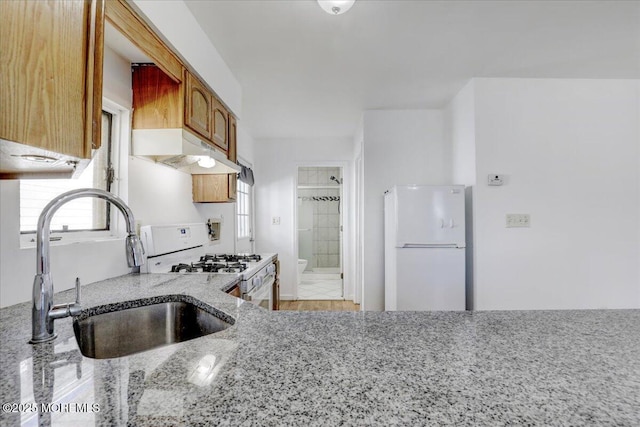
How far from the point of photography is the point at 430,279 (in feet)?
8.30

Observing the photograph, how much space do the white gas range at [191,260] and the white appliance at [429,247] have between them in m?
1.16

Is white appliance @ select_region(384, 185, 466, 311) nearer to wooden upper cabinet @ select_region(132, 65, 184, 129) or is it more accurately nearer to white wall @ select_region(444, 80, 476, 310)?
white wall @ select_region(444, 80, 476, 310)

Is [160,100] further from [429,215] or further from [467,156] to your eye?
[467,156]

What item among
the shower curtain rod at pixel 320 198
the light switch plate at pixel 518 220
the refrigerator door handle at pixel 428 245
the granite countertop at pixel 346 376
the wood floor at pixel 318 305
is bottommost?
the wood floor at pixel 318 305

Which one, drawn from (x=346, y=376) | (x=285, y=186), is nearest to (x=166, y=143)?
(x=346, y=376)

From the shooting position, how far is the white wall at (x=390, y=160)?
3.17 m

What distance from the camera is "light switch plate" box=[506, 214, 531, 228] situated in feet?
8.15

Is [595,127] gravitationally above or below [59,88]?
above

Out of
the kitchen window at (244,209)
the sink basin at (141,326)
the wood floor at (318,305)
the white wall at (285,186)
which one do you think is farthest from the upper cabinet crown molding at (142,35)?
the wood floor at (318,305)

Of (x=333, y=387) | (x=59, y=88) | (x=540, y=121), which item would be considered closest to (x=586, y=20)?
(x=540, y=121)

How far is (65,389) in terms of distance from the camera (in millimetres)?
518

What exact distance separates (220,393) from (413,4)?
Answer: 1914 millimetres

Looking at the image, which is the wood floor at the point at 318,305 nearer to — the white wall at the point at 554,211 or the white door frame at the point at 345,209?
the white door frame at the point at 345,209

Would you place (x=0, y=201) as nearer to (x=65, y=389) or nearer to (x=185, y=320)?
(x=185, y=320)
